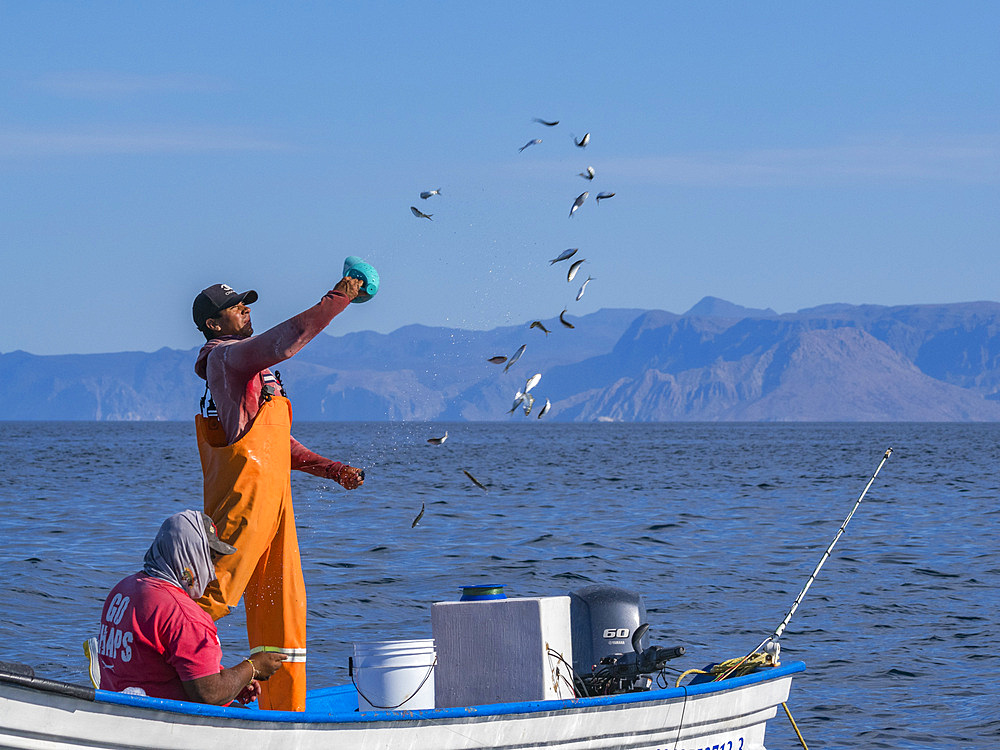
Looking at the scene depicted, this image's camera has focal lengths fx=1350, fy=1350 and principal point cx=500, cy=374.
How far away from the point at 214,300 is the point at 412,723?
2219mm

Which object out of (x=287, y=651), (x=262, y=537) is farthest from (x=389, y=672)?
(x=262, y=537)

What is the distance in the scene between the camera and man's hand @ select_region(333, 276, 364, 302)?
19.1 ft

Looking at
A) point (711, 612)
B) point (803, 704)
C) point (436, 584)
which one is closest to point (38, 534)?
point (436, 584)

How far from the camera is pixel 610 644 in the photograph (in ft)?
25.2

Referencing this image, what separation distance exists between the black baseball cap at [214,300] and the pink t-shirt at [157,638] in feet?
4.72

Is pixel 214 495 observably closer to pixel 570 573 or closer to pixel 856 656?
pixel 856 656

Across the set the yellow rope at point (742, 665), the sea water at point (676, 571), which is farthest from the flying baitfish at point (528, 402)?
the sea water at point (676, 571)

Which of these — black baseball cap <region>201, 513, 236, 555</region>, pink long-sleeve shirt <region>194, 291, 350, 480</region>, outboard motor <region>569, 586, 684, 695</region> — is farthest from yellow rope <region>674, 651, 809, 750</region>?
pink long-sleeve shirt <region>194, 291, 350, 480</region>

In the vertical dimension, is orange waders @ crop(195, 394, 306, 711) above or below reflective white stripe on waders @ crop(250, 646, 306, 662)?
above

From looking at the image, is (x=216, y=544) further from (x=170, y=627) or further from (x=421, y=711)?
(x=421, y=711)

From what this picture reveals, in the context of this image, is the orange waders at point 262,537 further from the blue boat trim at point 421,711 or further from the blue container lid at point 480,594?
the blue container lid at point 480,594

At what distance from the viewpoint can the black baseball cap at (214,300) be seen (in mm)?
6520

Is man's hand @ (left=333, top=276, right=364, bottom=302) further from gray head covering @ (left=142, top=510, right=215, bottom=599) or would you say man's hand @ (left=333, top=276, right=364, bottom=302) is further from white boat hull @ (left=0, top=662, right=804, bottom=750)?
white boat hull @ (left=0, top=662, right=804, bottom=750)

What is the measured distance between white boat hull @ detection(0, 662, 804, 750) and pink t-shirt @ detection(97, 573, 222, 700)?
0.23 metres
